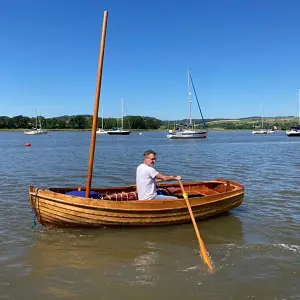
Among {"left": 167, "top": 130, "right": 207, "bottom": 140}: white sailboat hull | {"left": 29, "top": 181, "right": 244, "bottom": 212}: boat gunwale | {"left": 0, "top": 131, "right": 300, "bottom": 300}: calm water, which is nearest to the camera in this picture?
{"left": 0, "top": 131, "right": 300, "bottom": 300}: calm water

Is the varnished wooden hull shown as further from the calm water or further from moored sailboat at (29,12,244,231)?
the calm water

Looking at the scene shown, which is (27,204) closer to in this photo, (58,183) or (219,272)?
(58,183)

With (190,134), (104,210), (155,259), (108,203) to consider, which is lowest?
(155,259)

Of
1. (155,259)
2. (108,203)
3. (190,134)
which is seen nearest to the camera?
(155,259)

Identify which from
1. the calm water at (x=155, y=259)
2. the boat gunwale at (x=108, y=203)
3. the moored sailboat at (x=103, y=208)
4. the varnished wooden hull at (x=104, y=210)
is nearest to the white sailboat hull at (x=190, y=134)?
the calm water at (x=155, y=259)

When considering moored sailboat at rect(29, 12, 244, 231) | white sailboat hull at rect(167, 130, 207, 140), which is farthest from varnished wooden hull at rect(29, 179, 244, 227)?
white sailboat hull at rect(167, 130, 207, 140)

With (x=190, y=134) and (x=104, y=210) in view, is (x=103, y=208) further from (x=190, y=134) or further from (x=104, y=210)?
(x=190, y=134)

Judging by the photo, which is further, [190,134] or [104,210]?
[190,134]

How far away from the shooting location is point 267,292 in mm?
6918

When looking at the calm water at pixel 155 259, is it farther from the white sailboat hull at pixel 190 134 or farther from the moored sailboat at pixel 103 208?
the white sailboat hull at pixel 190 134

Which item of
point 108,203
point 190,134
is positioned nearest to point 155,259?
point 108,203

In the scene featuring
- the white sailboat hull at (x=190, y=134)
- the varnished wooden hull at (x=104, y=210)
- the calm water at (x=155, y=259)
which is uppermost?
the white sailboat hull at (x=190, y=134)

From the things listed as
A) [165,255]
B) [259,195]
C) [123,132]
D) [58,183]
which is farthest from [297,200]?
[123,132]

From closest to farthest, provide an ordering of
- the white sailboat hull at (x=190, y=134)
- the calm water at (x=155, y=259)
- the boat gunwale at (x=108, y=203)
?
the calm water at (x=155, y=259)
the boat gunwale at (x=108, y=203)
the white sailboat hull at (x=190, y=134)
